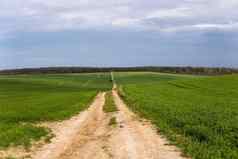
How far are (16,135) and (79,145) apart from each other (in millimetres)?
3533

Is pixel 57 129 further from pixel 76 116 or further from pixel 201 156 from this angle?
pixel 201 156

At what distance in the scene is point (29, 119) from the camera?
24375 mm

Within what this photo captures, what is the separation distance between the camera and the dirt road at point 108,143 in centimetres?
1294

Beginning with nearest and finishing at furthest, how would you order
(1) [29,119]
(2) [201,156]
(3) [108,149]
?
(2) [201,156]
(3) [108,149]
(1) [29,119]

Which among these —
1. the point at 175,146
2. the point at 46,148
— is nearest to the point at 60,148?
the point at 46,148

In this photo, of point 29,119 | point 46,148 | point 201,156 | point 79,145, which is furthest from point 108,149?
point 29,119

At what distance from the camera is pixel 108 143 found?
15.3 meters

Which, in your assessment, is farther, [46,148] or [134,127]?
[134,127]

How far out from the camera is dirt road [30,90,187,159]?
42.4ft

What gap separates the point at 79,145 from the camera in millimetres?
15023

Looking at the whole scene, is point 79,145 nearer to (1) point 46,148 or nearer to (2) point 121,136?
(1) point 46,148

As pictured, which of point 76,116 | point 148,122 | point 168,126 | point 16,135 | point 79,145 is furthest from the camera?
Answer: point 76,116

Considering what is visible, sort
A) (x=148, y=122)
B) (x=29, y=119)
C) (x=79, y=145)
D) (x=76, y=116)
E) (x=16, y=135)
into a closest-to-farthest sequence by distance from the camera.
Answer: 1. (x=79, y=145)
2. (x=16, y=135)
3. (x=148, y=122)
4. (x=29, y=119)
5. (x=76, y=116)

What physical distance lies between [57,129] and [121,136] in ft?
16.7
